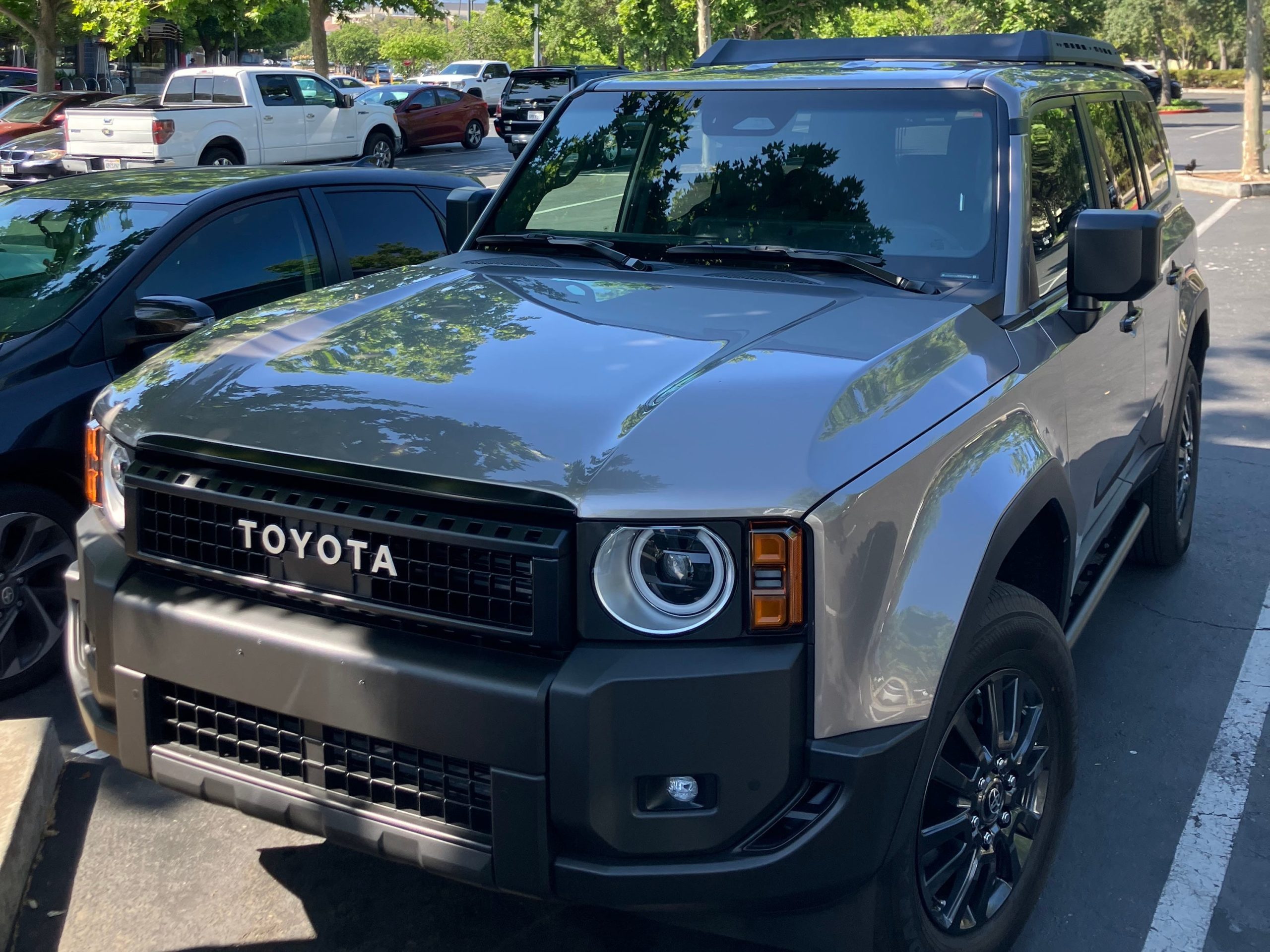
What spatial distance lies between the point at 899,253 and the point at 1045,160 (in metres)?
0.60

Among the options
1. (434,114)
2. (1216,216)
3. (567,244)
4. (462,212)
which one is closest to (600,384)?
(567,244)

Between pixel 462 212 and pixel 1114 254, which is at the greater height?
pixel 462 212

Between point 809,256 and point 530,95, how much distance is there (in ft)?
92.3

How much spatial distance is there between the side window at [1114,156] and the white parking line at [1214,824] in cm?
171

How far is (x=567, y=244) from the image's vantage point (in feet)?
12.6

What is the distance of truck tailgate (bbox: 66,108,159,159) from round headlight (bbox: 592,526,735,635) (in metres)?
19.3

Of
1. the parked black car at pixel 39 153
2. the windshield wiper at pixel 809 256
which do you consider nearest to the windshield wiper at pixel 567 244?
the windshield wiper at pixel 809 256

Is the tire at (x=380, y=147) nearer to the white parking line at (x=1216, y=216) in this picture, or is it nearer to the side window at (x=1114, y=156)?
the white parking line at (x=1216, y=216)

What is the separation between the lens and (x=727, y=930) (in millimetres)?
2428

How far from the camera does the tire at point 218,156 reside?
68.3 feet

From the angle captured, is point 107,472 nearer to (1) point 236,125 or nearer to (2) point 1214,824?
(2) point 1214,824

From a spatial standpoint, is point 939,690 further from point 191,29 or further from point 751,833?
point 191,29

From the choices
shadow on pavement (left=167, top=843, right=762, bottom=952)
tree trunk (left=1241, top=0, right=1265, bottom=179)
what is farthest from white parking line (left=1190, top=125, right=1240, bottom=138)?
shadow on pavement (left=167, top=843, right=762, bottom=952)

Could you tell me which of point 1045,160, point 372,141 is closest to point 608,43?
point 372,141
